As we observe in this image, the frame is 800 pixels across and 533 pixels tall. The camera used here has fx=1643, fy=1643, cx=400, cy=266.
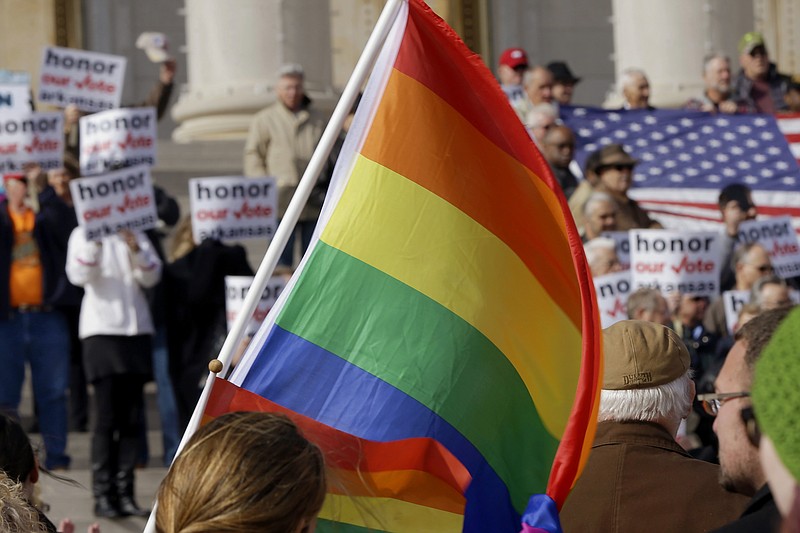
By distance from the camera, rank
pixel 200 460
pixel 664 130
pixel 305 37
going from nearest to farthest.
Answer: pixel 200 460 < pixel 664 130 < pixel 305 37

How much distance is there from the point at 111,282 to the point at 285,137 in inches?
105

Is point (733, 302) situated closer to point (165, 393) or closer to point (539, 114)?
point (539, 114)

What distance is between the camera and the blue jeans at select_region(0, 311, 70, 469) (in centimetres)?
921

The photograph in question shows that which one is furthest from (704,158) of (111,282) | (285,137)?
(111,282)

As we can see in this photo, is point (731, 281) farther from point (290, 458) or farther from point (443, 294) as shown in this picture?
point (290, 458)

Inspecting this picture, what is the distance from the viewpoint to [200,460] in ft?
8.00

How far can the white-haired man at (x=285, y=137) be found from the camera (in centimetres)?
1124

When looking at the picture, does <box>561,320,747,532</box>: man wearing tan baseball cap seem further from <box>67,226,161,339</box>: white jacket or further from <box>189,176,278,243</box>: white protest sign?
<box>189,176,278,243</box>: white protest sign

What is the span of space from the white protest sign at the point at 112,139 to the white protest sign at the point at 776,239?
381 centimetres

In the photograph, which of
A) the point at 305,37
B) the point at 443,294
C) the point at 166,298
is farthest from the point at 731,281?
the point at 443,294

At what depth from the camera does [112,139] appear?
33.4 ft

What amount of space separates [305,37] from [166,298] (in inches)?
204

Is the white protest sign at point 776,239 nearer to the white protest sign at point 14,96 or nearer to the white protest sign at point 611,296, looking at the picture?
the white protest sign at point 611,296

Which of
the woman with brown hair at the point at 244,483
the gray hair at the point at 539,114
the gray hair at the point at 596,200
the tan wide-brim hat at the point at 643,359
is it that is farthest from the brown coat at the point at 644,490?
the gray hair at the point at 539,114
